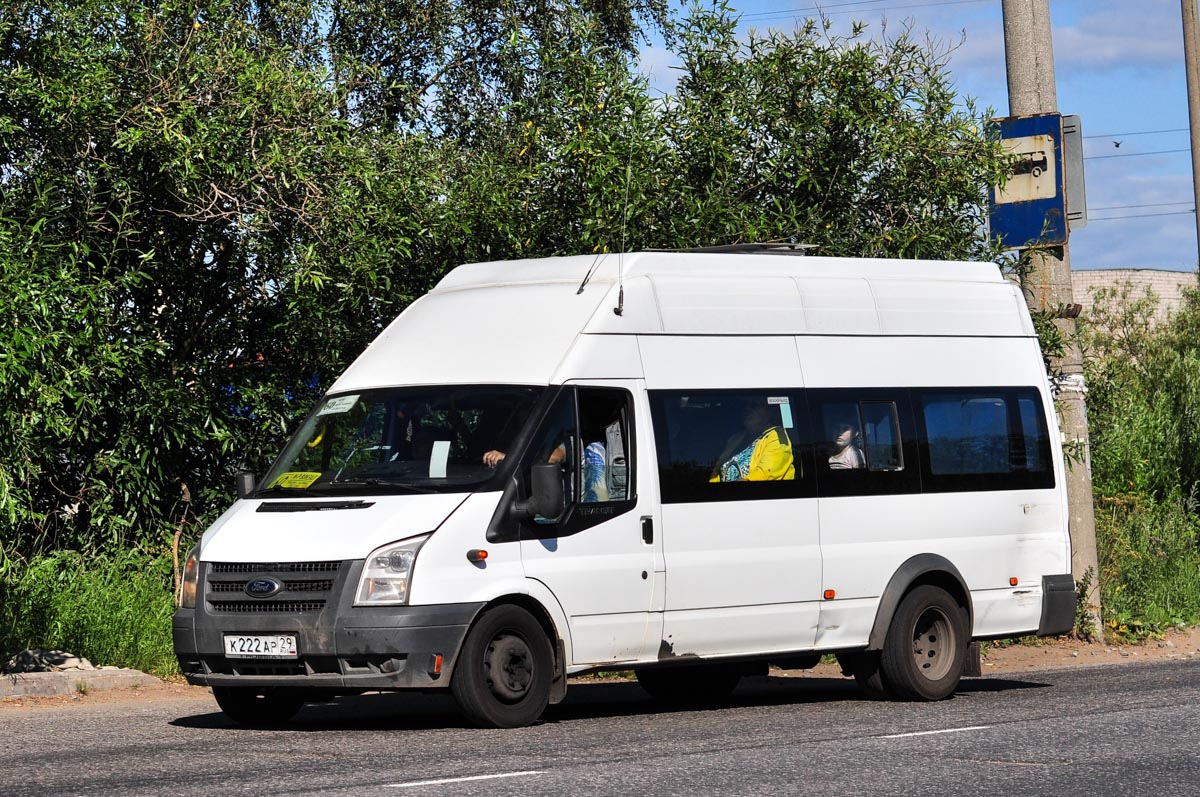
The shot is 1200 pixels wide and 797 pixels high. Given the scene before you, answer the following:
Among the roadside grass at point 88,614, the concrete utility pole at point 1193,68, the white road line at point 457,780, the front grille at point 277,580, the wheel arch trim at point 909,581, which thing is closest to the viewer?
the white road line at point 457,780

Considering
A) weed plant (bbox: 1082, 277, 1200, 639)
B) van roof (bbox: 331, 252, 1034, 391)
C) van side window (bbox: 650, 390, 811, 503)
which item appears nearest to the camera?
van roof (bbox: 331, 252, 1034, 391)

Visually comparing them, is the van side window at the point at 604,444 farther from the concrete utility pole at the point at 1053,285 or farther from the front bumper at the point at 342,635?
the concrete utility pole at the point at 1053,285

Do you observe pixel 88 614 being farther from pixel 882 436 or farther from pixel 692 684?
pixel 882 436

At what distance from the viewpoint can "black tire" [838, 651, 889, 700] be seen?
1206 centimetres

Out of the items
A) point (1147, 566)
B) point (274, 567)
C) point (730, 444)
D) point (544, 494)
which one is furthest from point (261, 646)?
point (1147, 566)

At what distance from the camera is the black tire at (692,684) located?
Answer: 12703 mm

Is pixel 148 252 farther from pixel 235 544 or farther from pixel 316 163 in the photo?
pixel 235 544

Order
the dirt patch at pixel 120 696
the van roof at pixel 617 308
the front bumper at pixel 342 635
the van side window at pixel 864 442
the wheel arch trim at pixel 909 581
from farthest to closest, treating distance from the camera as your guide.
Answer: the dirt patch at pixel 120 696 → the wheel arch trim at pixel 909 581 → the van side window at pixel 864 442 → the van roof at pixel 617 308 → the front bumper at pixel 342 635

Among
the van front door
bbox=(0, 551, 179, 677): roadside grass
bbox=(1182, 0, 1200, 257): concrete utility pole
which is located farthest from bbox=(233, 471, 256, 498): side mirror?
bbox=(1182, 0, 1200, 257): concrete utility pole

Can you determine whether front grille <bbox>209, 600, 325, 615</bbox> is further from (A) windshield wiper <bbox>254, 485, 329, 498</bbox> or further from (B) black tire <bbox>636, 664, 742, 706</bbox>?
(B) black tire <bbox>636, 664, 742, 706</bbox>

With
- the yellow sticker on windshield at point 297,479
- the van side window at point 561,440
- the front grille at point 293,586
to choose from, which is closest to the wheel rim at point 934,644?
the van side window at point 561,440

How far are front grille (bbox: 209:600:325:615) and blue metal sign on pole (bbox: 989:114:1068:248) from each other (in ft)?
28.7

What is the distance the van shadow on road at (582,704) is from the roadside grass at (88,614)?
1.87 m

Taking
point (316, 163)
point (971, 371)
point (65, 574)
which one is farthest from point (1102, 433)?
point (65, 574)
